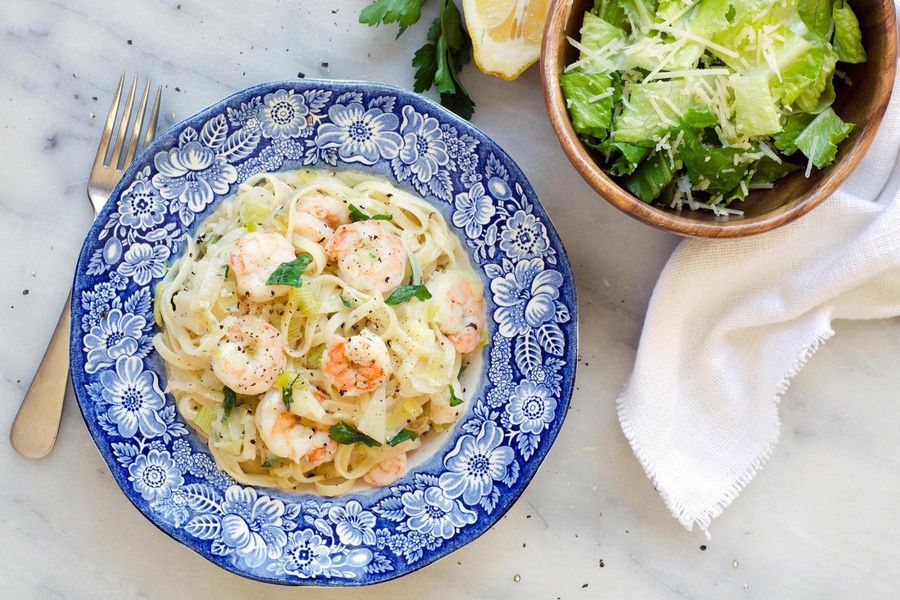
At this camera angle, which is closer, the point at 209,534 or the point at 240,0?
the point at 209,534

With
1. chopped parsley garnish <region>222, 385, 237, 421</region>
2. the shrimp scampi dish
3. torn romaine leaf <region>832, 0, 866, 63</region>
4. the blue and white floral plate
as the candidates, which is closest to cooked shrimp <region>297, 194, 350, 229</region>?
the shrimp scampi dish

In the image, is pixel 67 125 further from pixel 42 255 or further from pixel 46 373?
pixel 46 373

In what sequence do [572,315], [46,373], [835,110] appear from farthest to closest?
[46,373] → [572,315] → [835,110]

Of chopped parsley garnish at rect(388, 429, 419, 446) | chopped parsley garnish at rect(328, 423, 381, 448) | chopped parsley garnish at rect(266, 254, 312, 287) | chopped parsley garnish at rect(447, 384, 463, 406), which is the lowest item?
chopped parsley garnish at rect(388, 429, 419, 446)

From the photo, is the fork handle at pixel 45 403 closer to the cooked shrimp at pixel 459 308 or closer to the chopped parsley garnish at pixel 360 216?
the chopped parsley garnish at pixel 360 216

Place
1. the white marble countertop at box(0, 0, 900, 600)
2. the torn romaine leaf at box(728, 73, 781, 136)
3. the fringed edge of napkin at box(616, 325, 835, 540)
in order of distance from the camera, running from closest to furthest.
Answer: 1. the torn romaine leaf at box(728, 73, 781, 136)
2. the fringed edge of napkin at box(616, 325, 835, 540)
3. the white marble countertop at box(0, 0, 900, 600)

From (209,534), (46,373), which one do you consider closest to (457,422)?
(209,534)

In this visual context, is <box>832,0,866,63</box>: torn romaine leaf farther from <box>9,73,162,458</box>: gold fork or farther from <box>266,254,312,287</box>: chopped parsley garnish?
<box>9,73,162,458</box>: gold fork

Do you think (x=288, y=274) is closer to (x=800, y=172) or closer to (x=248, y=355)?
(x=248, y=355)
